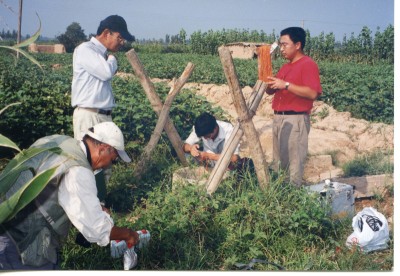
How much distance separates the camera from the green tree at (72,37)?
14.4ft

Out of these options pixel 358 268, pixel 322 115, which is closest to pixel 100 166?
pixel 358 268

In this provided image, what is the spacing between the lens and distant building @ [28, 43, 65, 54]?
16.0 feet

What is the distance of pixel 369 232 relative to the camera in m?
3.96

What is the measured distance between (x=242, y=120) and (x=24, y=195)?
1913 mm

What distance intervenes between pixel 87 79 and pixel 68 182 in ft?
5.85

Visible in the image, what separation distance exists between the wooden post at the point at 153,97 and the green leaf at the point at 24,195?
217 centimetres

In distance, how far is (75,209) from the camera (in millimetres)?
2947

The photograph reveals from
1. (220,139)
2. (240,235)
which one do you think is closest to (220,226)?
(240,235)

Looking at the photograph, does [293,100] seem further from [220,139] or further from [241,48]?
[241,48]

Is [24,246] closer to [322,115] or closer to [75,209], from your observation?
[75,209]

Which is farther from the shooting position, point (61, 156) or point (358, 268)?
point (358, 268)

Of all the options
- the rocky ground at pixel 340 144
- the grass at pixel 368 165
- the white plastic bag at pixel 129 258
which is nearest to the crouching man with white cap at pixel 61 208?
the white plastic bag at pixel 129 258

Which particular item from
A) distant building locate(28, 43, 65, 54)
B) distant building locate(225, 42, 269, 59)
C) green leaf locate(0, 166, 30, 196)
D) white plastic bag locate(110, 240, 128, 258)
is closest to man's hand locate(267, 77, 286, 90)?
distant building locate(225, 42, 269, 59)

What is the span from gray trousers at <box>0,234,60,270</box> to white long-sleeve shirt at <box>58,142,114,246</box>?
428 mm
